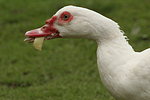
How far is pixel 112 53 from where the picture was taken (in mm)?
2145

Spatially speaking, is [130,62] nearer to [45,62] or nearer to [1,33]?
[45,62]

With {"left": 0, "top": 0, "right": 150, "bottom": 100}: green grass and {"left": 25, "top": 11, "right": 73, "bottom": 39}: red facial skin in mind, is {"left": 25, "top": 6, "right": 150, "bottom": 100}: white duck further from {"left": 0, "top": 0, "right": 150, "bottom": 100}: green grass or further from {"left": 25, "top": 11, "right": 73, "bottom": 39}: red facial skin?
{"left": 0, "top": 0, "right": 150, "bottom": 100}: green grass

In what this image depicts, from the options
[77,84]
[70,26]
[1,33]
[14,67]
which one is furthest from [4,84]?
[70,26]

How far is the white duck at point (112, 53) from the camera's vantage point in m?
2.05

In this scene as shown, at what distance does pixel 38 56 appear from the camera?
5.49 m

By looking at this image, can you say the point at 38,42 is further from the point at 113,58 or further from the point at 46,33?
the point at 113,58

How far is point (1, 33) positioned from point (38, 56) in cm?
168

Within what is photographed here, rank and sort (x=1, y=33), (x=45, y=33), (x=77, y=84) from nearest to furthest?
(x=45, y=33) < (x=77, y=84) < (x=1, y=33)

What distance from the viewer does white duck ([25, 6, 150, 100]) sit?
205cm

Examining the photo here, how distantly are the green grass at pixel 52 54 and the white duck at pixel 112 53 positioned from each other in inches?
71.4

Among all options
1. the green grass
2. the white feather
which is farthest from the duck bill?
the green grass

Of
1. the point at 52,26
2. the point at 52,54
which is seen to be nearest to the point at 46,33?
the point at 52,26

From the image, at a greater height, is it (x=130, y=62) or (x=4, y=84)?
(x=130, y=62)

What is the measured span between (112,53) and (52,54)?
3493mm
